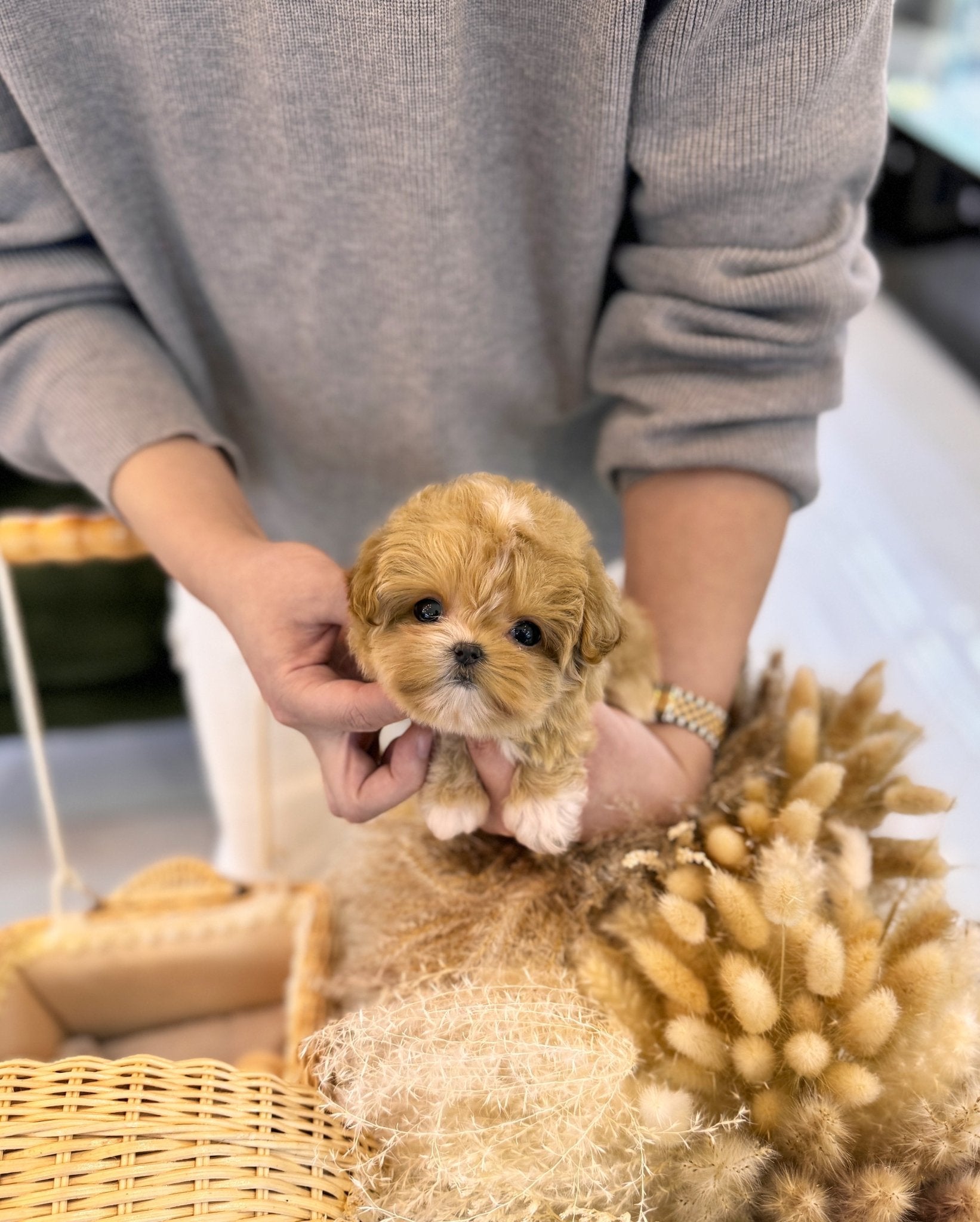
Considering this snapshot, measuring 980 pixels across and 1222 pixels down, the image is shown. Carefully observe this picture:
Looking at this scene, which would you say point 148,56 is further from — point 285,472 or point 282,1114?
point 282,1114

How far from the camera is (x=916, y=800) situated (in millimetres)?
715

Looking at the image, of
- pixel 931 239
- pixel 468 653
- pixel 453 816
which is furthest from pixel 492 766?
pixel 931 239

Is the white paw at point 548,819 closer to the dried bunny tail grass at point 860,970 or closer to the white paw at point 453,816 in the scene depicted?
the white paw at point 453,816

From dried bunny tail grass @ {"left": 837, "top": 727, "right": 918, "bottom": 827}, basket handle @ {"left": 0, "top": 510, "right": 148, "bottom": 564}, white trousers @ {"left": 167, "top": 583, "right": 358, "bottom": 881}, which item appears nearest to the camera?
dried bunny tail grass @ {"left": 837, "top": 727, "right": 918, "bottom": 827}

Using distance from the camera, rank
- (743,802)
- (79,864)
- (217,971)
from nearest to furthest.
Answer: (743,802)
(217,971)
(79,864)

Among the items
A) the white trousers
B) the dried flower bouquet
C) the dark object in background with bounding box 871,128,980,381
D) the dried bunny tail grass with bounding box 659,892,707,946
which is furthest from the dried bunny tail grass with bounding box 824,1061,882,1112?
the dark object in background with bounding box 871,128,980,381

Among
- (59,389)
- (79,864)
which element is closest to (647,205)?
(59,389)

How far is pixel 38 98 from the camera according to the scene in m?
0.78

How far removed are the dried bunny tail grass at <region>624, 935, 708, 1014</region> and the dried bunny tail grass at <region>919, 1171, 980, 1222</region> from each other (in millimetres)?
166

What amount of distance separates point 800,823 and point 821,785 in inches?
1.7

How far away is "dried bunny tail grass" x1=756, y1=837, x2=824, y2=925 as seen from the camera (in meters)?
0.62

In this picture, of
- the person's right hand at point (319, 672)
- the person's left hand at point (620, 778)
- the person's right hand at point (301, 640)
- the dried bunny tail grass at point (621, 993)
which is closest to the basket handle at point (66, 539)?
the person's right hand at point (301, 640)

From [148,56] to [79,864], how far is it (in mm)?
1647

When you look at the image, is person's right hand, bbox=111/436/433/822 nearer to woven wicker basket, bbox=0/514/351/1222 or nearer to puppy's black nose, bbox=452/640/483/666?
puppy's black nose, bbox=452/640/483/666
